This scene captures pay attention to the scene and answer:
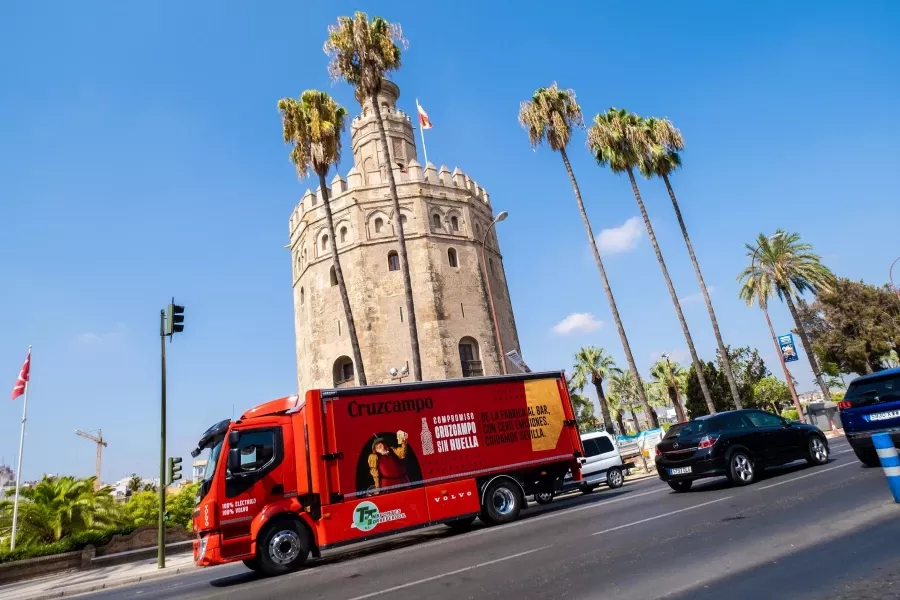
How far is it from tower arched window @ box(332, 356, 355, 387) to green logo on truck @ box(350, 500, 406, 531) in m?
17.8

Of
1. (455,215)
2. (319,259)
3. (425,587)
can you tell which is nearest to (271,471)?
(425,587)

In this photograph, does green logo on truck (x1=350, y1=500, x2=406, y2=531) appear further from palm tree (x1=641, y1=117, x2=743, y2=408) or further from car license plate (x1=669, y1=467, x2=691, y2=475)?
palm tree (x1=641, y1=117, x2=743, y2=408)

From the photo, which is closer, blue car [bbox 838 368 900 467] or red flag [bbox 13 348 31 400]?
blue car [bbox 838 368 900 467]

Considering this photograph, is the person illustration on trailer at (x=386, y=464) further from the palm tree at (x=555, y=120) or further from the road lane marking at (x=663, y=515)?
the palm tree at (x=555, y=120)

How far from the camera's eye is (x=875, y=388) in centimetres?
964

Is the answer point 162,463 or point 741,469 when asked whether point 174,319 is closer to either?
point 162,463

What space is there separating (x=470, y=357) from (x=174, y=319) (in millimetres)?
15729

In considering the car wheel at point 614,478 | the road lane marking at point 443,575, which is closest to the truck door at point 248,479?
the road lane marking at point 443,575

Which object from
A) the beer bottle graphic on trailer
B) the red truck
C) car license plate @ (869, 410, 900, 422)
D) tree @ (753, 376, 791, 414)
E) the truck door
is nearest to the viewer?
the truck door

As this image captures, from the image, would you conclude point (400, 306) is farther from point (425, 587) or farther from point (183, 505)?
point (425, 587)

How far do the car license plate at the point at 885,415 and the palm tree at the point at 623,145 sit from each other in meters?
15.3

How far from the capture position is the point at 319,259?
1135 inches

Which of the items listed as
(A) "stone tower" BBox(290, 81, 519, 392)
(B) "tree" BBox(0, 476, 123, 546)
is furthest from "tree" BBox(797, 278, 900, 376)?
(B) "tree" BBox(0, 476, 123, 546)

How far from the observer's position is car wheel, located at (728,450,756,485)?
10.4m
